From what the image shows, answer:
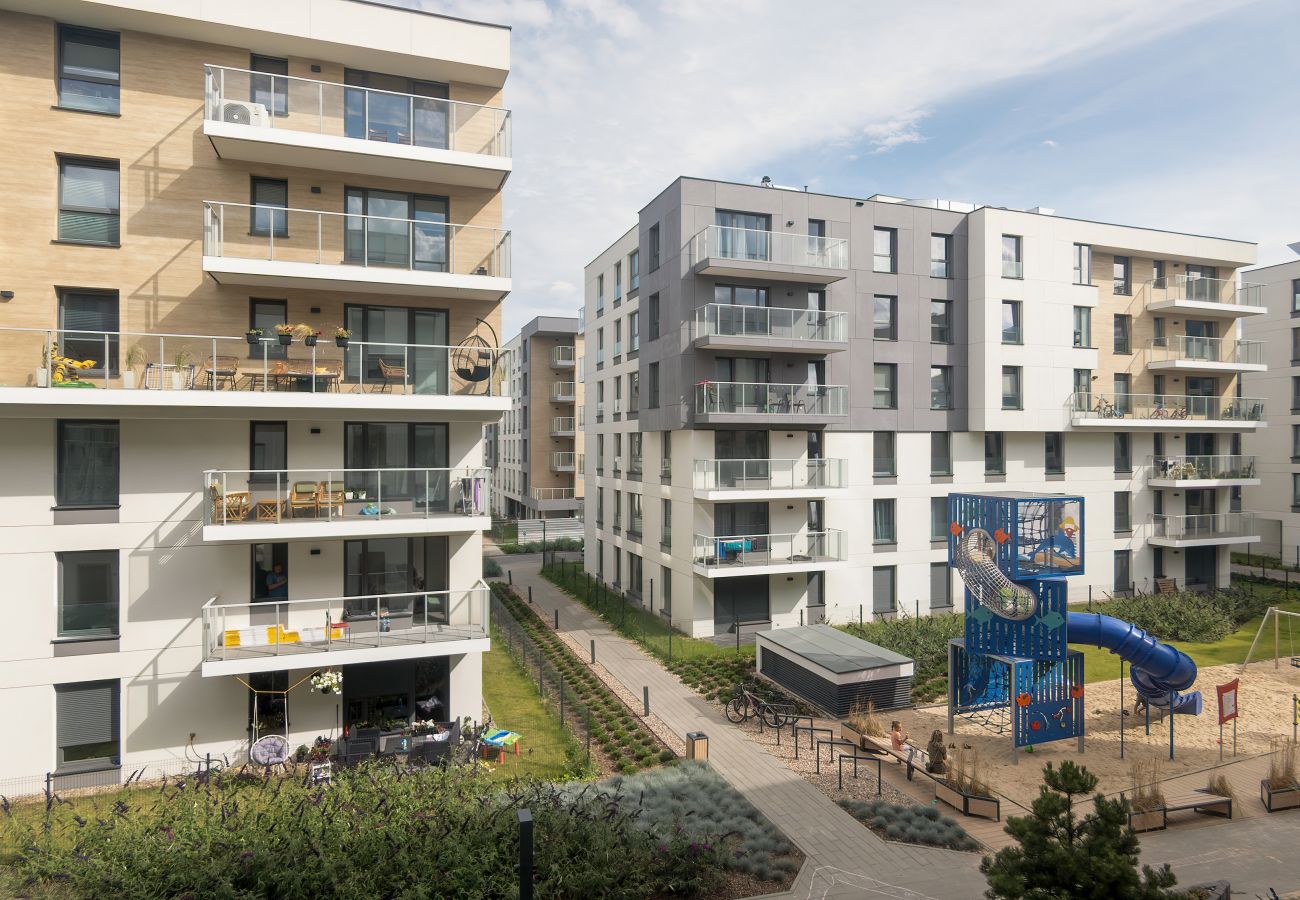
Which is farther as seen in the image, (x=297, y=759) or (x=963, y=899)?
(x=297, y=759)

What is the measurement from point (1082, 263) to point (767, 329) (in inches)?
577

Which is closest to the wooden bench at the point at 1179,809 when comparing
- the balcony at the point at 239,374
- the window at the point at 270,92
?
the balcony at the point at 239,374

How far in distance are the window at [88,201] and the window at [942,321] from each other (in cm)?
2493

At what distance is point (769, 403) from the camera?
77.4 feet

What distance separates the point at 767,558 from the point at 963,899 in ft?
45.7

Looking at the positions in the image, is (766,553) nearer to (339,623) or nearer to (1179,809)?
(1179,809)

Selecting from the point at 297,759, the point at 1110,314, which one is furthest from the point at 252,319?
the point at 1110,314

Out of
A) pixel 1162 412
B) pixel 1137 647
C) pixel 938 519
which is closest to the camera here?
pixel 1137 647

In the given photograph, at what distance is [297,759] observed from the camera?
14.1m

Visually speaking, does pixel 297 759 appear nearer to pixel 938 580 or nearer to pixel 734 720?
pixel 734 720

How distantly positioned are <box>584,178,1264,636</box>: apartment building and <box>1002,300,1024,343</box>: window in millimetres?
78

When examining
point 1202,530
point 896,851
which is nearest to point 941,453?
point 1202,530

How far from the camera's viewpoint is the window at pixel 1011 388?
27.0 meters

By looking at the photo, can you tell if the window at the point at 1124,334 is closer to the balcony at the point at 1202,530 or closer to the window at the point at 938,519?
the balcony at the point at 1202,530
